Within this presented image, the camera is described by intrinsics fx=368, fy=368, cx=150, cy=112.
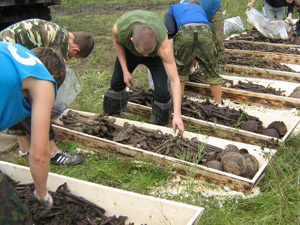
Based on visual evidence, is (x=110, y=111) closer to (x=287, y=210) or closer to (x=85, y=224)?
(x=85, y=224)

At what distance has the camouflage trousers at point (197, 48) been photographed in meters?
5.11

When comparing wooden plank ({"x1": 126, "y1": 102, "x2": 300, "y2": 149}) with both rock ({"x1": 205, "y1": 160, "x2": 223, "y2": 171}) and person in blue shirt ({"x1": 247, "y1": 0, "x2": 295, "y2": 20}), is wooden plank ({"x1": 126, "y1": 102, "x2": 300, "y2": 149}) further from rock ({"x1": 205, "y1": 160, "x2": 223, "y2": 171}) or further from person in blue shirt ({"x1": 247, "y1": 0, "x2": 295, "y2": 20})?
person in blue shirt ({"x1": 247, "y1": 0, "x2": 295, "y2": 20})

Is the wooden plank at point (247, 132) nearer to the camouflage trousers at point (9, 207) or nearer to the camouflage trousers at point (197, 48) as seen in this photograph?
the camouflage trousers at point (197, 48)

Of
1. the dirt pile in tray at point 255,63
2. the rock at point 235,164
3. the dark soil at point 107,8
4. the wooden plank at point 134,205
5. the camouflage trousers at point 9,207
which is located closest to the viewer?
the camouflage trousers at point 9,207

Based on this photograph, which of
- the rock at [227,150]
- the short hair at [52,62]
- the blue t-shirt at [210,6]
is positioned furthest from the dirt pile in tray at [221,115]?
the short hair at [52,62]

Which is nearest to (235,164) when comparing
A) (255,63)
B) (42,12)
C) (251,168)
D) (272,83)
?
(251,168)

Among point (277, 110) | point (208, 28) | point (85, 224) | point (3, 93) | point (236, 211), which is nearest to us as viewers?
point (3, 93)

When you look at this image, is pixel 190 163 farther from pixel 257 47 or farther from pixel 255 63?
pixel 257 47

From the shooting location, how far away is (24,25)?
4000mm

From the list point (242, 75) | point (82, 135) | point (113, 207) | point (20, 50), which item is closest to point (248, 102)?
point (242, 75)

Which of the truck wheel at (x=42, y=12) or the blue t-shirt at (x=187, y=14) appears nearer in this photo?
the blue t-shirt at (x=187, y=14)

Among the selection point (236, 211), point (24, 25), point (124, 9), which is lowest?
point (124, 9)

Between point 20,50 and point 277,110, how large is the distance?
4.19 meters

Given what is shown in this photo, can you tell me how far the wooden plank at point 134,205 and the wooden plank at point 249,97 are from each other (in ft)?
10.9
